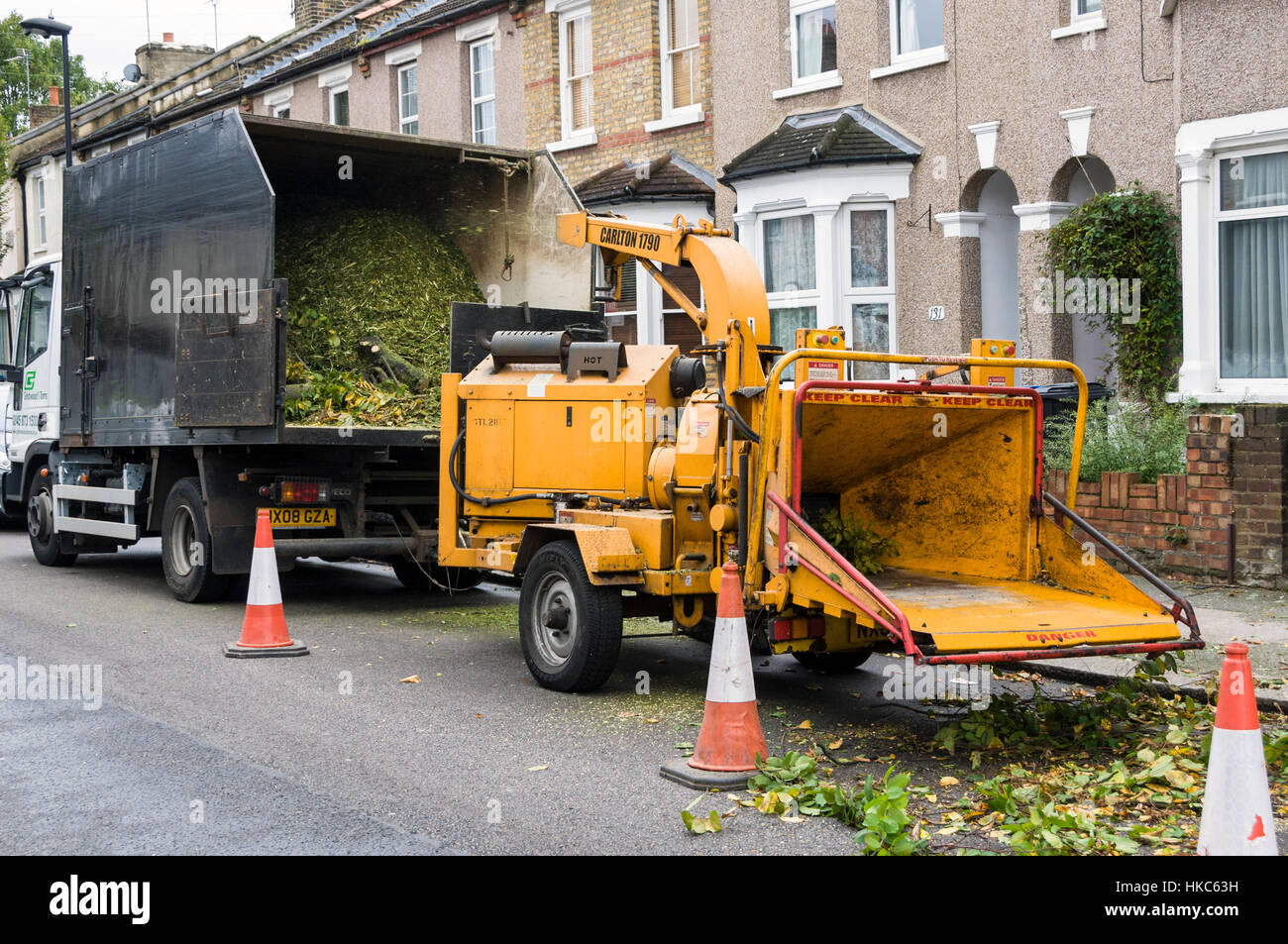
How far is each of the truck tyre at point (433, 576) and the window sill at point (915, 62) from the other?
26.5ft

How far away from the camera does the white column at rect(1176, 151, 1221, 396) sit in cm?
1234

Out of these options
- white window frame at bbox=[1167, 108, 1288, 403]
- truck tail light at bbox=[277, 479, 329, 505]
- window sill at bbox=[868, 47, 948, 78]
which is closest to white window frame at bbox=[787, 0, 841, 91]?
window sill at bbox=[868, 47, 948, 78]

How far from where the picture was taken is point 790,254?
16.6m

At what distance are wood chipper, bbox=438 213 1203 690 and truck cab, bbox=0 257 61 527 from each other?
21.1 ft

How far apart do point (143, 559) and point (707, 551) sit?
30.4ft

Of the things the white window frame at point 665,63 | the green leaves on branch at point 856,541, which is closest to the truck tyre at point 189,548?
the green leaves on branch at point 856,541

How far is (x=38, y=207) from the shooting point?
38.0 m

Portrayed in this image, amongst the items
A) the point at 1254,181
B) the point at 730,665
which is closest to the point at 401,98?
the point at 1254,181

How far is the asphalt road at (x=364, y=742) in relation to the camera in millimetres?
5133

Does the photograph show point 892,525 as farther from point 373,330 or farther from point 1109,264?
point 1109,264

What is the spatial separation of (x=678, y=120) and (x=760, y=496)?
43.9ft

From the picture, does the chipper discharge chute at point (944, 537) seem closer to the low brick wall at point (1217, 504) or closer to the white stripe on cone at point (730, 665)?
the white stripe on cone at point (730, 665)

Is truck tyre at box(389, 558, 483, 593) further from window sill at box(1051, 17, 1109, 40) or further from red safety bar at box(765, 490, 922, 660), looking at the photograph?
window sill at box(1051, 17, 1109, 40)

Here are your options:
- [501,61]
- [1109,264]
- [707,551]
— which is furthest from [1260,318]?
[501,61]
